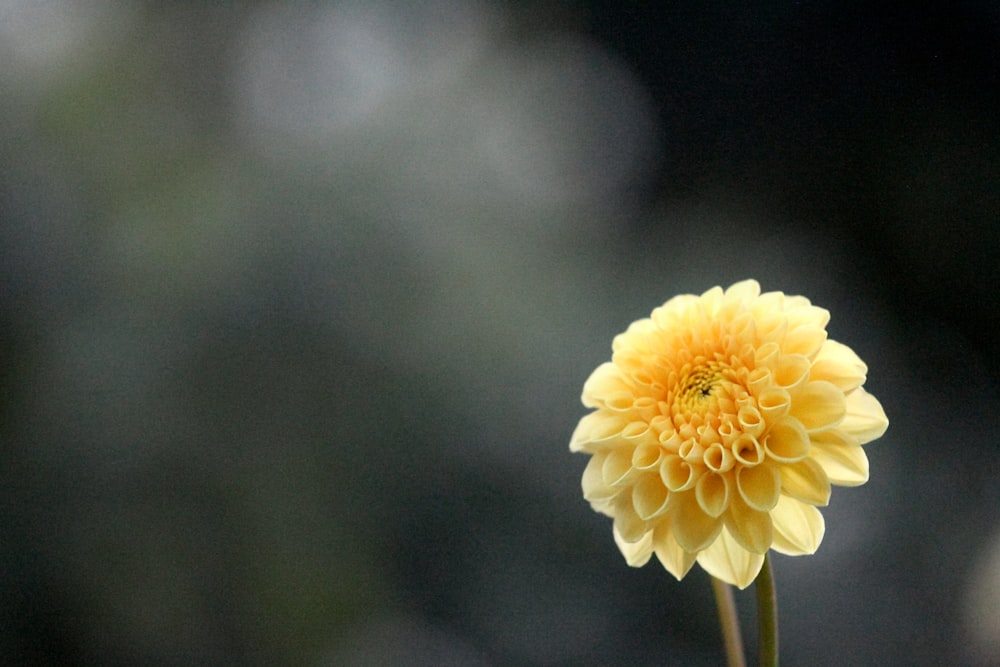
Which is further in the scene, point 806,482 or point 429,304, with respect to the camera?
point 429,304

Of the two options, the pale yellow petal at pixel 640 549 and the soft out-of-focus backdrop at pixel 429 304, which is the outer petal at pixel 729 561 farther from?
the soft out-of-focus backdrop at pixel 429 304

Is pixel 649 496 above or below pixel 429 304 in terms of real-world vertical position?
below

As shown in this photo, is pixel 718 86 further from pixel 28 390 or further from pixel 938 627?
pixel 28 390

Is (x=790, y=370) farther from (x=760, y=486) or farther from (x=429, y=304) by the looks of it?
(x=429, y=304)

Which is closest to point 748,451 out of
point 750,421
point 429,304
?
point 750,421

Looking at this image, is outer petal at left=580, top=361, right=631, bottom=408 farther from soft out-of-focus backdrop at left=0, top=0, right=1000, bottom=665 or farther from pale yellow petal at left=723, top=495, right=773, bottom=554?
soft out-of-focus backdrop at left=0, top=0, right=1000, bottom=665

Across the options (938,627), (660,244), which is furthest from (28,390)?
(938,627)

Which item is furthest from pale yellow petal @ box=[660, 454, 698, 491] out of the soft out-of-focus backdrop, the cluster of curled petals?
the soft out-of-focus backdrop

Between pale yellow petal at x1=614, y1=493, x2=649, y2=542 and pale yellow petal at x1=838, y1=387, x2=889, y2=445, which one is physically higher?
pale yellow petal at x1=838, y1=387, x2=889, y2=445
